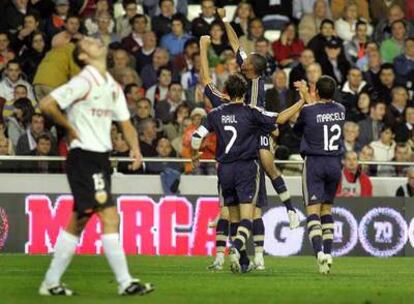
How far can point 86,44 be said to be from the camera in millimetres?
13719

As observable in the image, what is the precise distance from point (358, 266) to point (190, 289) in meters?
6.40

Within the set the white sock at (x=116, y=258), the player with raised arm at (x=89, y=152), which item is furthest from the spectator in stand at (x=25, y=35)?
the white sock at (x=116, y=258)

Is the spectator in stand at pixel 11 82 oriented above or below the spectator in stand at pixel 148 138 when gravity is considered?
above

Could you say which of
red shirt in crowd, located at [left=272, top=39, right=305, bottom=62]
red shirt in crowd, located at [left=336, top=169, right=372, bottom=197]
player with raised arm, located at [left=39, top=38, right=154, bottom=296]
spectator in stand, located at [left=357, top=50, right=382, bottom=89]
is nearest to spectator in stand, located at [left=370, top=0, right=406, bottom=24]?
spectator in stand, located at [left=357, top=50, right=382, bottom=89]

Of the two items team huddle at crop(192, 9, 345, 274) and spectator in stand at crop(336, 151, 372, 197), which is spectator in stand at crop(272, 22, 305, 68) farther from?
team huddle at crop(192, 9, 345, 274)

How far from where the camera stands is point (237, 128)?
17.8 meters

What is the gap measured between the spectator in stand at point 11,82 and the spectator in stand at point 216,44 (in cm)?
386

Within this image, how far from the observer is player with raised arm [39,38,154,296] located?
44.3 ft

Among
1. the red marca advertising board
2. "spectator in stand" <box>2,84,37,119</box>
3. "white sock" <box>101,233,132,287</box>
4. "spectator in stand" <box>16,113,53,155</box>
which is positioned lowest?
the red marca advertising board

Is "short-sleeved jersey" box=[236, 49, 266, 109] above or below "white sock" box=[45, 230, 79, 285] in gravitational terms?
above

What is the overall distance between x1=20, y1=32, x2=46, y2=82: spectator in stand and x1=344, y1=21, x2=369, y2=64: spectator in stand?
20.7 feet

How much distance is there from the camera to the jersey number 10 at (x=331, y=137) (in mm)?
18484

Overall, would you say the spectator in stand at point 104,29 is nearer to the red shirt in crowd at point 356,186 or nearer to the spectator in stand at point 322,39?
the spectator in stand at point 322,39

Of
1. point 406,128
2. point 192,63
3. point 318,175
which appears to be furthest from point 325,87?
point 192,63
